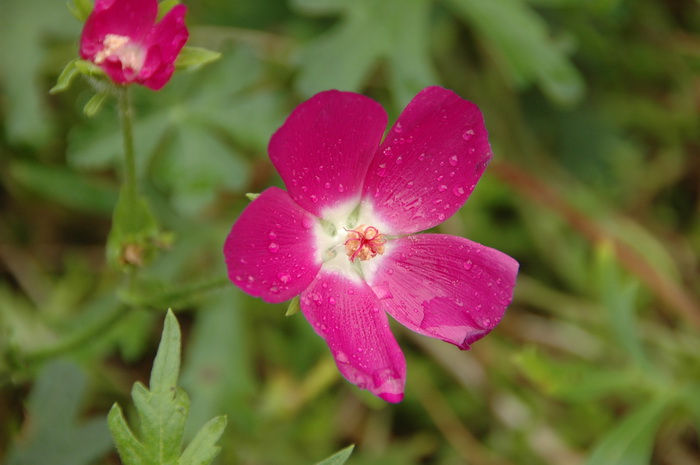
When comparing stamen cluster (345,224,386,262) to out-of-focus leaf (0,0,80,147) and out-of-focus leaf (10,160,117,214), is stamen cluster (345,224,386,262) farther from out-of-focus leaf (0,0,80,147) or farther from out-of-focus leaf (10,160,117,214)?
out-of-focus leaf (0,0,80,147)

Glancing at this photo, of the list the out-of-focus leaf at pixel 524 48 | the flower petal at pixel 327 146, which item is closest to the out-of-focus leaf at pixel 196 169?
the flower petal at pixel 327 146

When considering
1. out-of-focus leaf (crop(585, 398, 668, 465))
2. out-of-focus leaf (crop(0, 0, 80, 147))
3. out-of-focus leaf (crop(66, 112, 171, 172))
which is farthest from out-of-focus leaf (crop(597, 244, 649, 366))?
out-of-focus leaf (crop(0, 0, 80, 147))

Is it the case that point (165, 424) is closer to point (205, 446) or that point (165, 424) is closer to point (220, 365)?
point (205, 446)

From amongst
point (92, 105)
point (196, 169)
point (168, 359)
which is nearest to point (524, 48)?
point (196, 169)

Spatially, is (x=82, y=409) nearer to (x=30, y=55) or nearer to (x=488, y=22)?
(x=30, y=55)

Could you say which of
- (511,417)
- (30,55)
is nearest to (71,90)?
(30,55)

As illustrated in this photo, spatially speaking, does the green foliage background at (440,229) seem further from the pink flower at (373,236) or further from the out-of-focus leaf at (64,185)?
the pink flower at (373,236)
